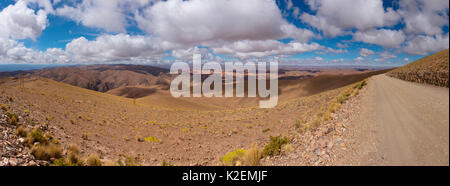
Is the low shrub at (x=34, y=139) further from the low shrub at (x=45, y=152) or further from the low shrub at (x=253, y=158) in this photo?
the low shrub at (x=253, y=158)

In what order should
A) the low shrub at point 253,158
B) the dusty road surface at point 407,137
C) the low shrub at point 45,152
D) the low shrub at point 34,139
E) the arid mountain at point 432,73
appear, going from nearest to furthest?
the dusty road surface at point 407,137, the low shrub at point 45,152, the low shrub at point 253,158, the low shrub at point 34,139, the arid mountain at point 432,73

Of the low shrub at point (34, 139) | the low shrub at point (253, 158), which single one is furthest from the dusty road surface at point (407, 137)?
the low shrub at point (34, 139)

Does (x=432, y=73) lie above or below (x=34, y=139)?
above

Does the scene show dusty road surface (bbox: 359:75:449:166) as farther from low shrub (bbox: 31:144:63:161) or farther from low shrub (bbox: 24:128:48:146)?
low shrub (bbox: 24:128:48:146)

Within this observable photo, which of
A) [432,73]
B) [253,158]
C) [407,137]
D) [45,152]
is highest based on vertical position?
[432,73]

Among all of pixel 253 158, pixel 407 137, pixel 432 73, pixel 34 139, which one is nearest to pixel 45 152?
pixel 34 139

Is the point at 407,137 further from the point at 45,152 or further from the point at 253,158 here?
the point at 45,152

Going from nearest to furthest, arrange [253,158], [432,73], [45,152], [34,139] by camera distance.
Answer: [45,152], [253,158], [34,139], [432,73]

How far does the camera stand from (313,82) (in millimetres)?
87750

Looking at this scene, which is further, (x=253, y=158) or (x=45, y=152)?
(x=253, y=158)
